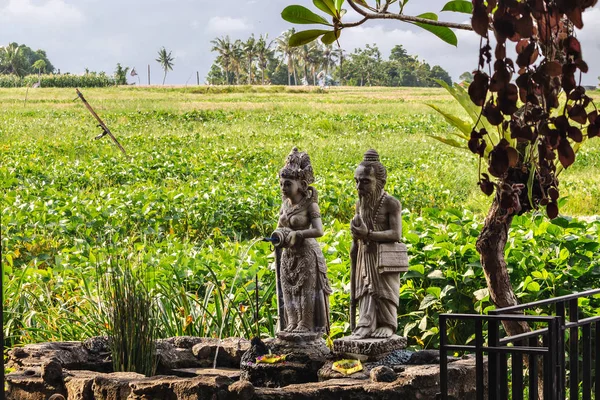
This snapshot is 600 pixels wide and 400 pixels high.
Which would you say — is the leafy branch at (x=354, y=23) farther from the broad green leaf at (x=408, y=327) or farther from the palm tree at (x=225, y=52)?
the palm tree at (x=225, y=52)

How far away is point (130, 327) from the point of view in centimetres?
571

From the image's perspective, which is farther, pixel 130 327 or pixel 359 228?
pixel 130 327

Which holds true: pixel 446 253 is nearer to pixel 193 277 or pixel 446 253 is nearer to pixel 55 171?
pixel 193 277

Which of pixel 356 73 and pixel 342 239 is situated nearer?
pixel 342 239

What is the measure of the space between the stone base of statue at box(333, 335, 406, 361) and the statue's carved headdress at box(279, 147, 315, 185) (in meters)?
1.10

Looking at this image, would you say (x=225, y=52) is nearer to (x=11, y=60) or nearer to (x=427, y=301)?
(x=11, y=60)

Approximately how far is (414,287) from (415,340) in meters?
0.47

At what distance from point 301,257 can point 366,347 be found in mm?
753

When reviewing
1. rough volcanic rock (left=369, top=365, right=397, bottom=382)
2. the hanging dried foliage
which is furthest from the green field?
the hanging dried foliage

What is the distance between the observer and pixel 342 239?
8.34m

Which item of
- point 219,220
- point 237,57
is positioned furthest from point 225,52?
point 219,220

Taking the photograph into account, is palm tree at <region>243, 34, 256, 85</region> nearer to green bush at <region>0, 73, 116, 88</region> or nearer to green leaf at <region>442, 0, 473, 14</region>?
green bush at <region>0, 73, 116, 88</region>

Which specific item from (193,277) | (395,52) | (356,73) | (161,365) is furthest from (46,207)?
(395,52)

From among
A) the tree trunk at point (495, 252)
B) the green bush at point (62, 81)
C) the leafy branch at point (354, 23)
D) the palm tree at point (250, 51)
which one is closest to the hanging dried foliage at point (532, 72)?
the leafy branch at point (354, 23)
